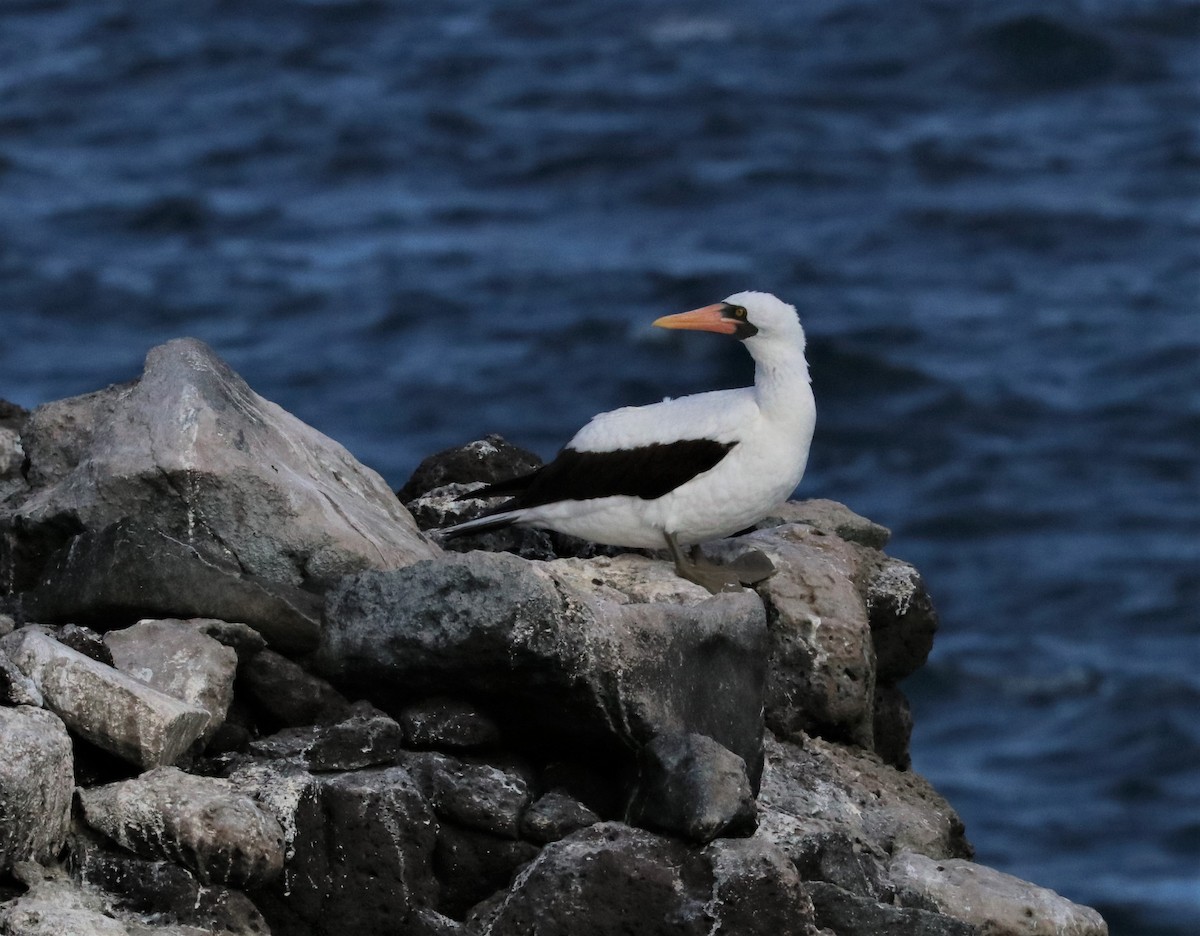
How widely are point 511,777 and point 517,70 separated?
3817 cm

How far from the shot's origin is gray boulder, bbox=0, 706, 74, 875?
7871mm

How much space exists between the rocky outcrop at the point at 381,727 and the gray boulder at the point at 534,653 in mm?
12

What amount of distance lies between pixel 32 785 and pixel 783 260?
104ft

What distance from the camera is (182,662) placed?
29.4 feet

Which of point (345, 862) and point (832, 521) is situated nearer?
point (345, 862)

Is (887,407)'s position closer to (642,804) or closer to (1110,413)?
(1110,413)

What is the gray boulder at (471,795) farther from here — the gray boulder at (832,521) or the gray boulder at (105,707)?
the gray boulder at (832,521)

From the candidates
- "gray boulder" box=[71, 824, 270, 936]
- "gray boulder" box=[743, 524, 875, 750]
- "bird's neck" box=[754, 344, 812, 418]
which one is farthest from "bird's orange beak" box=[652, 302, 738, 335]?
"gray boulder" box=[71, 824, 270, 936]

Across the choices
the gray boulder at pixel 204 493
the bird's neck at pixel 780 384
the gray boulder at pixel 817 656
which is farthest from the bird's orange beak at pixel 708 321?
the gray boulder at pixel 204 493

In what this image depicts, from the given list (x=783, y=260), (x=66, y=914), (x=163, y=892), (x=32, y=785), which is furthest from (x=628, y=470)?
(x=783, y=260)

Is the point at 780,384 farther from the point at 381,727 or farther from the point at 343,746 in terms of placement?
the point at 343,746

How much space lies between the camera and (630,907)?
331 inches

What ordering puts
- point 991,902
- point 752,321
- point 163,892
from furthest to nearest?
point 752,321 < point 991,902 < point 163,892

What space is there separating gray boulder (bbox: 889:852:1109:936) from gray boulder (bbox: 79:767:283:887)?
2.79 meters
